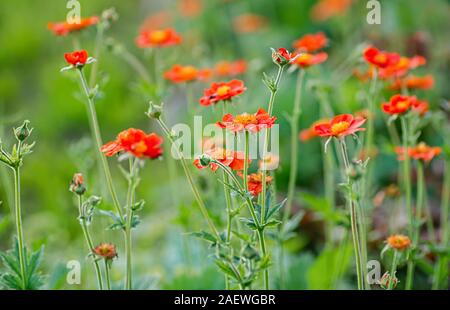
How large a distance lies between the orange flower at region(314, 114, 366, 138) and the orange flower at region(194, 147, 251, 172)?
0.12 m

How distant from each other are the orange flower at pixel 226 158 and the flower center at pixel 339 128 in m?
0.14

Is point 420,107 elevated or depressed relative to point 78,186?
elevated

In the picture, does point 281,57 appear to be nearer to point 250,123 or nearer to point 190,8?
point 250,123

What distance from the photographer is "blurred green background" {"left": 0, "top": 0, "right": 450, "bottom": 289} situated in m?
1.48

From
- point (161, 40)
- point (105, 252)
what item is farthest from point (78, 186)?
point (161, 40)

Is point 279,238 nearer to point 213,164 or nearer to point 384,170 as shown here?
point 213,164

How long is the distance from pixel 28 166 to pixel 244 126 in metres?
1.71

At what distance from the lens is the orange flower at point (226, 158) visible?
3.10ft

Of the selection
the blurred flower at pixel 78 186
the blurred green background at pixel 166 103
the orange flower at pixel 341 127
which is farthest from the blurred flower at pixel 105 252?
the orange flower at pixel 341 127

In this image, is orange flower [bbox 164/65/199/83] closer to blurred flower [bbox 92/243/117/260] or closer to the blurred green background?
the blurred green background

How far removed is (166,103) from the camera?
108 inches

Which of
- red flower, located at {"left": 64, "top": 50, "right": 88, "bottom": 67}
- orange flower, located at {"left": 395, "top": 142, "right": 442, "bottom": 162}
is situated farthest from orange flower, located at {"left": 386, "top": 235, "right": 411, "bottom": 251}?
red flower, located at {"left": 64, "top": 50, "right": 88, "bottom": 67}

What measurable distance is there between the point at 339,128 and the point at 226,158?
0.53 feet
